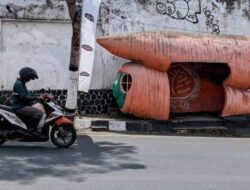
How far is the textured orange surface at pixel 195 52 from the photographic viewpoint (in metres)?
12.6

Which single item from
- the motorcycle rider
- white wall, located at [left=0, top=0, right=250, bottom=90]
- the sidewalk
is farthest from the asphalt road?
white wall, located at [left=0, top=0, right=250, bottom=90]

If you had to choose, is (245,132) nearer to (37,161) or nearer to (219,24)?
(219,24)

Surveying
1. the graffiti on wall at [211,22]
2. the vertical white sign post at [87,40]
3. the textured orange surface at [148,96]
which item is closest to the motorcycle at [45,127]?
the vertical white sign post at [87,40]

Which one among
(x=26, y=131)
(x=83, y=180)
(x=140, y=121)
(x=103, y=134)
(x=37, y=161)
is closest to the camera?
(x=83, y=180)

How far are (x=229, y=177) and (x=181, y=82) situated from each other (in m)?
6.44

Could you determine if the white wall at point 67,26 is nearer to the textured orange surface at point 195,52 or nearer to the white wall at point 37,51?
the white wall at point 37,51

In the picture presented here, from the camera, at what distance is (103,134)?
1170 cm

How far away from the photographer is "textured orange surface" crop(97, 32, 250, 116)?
12.6 meters

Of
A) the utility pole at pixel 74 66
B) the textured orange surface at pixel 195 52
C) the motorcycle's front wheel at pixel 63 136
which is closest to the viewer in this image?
the motorcycle's front wheel at pixel 63 136

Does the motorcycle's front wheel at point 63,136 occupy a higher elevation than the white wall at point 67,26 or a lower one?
lower

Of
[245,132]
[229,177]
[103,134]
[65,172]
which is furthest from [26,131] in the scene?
[245,132]

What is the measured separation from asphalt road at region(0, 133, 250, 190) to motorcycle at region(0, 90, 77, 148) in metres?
0.19

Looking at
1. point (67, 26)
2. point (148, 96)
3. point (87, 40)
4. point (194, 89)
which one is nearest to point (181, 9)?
point (194, 89)

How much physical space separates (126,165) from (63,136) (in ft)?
5.76
